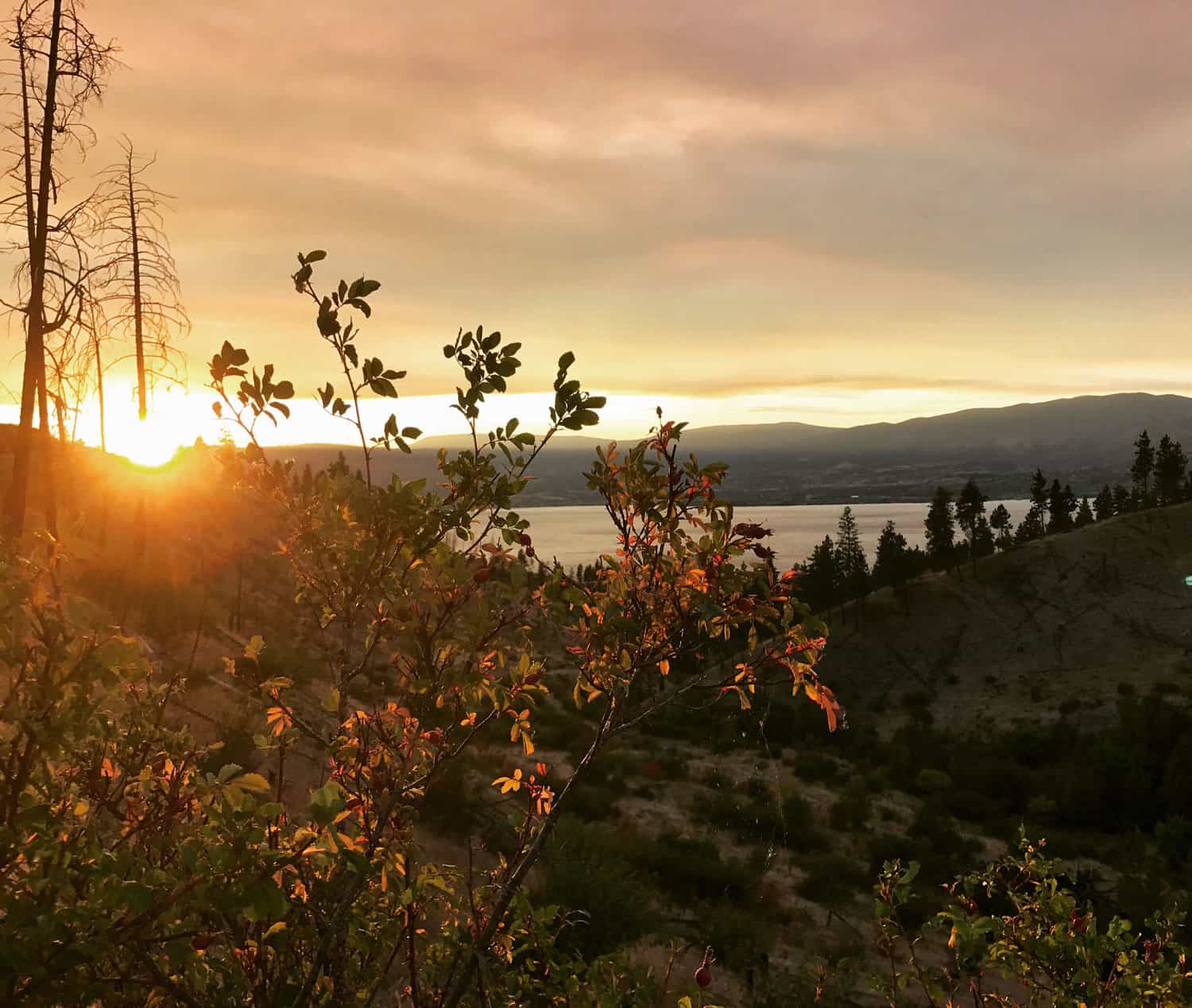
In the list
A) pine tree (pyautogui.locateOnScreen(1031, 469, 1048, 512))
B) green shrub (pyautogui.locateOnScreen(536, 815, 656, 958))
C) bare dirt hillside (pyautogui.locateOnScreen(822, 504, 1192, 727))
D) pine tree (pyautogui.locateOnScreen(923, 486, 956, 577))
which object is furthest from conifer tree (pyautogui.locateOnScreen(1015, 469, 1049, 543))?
green shrub (pyautogui.locateOnScreen(536, 815, 656, 958))

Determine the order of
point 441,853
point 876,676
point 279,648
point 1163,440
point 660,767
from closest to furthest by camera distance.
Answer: point 441,853 < point 279,648 < point 660,767 < point 876,676 < point 1163,440

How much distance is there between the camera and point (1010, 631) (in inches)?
2026

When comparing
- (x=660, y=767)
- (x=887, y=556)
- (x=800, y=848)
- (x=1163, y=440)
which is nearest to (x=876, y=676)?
(x=887, y=556)

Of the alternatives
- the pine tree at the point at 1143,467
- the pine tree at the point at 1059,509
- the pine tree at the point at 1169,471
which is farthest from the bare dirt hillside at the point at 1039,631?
the pine tree at the point at 1143,467

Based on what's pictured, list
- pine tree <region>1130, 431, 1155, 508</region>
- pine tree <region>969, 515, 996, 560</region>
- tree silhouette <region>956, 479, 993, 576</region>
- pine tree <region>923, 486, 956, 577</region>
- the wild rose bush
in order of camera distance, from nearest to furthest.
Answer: the wild rose bush → tree silhouette <region>956, 479, 993, 576</region> → pine tree <region>969, 515, 996, 560</region> → pine tree <region>923, 486, 956, 577</region> → pine tree <region>1130, 431, 1155, 508</region>

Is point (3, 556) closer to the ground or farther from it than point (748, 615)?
farther from it

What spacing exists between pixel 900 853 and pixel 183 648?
2151 centimetres

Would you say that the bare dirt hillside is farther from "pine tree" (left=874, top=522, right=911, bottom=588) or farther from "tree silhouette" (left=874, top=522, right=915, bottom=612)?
"pine tree" (left=874, top=522, right=911, bottom=588)

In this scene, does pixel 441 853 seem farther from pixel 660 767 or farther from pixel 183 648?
pixel 660 767

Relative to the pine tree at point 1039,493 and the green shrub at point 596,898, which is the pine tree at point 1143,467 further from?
the green shrub at point 596,898

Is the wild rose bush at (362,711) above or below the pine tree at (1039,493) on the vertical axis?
above

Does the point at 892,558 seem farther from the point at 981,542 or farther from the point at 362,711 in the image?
the point at 362,711

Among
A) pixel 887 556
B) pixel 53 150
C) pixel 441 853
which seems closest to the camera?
pixel 53 150

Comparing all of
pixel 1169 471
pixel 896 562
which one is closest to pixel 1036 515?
pixel 1169 471
